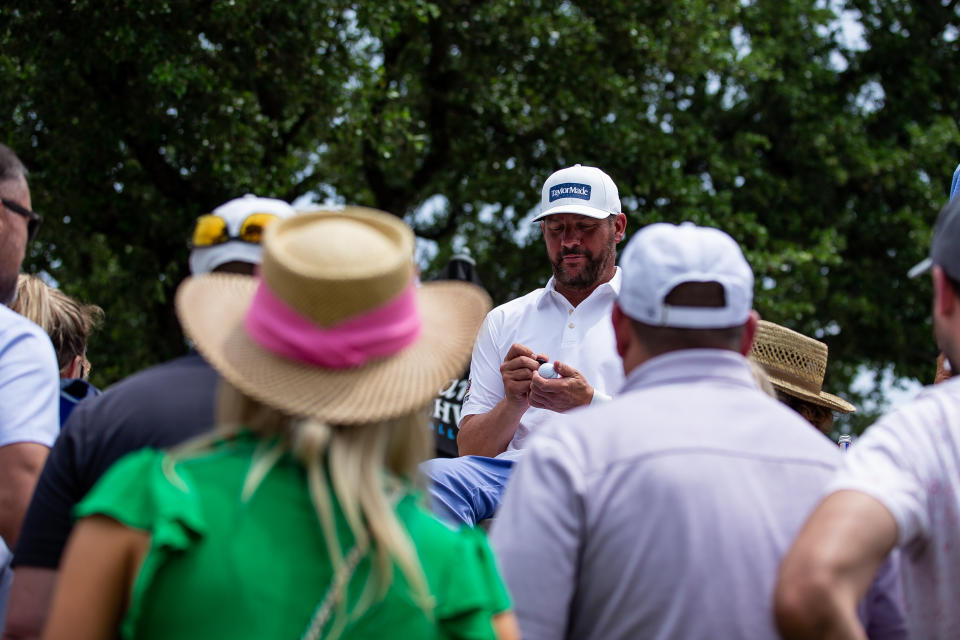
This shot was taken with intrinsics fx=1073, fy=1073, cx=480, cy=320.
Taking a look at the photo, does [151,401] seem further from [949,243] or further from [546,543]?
[949,243]

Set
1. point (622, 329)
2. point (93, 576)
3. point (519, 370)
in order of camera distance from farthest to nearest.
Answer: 1. point (519, 370)
2. point (622, 329)
3. point (93, 576)

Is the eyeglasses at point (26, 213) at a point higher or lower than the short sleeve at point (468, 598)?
Answer: higher

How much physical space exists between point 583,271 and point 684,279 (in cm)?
227

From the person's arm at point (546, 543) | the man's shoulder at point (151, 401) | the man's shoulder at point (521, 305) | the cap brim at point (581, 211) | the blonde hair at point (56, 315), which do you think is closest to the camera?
the person's arm at point (546, 543)

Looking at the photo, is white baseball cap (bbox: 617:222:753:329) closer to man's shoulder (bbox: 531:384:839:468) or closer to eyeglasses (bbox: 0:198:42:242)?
man's shoulder (bbox: 531:384:839:468)

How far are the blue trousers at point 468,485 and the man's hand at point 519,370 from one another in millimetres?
298

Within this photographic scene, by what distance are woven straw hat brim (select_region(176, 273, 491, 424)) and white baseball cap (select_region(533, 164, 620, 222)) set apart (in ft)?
8.21

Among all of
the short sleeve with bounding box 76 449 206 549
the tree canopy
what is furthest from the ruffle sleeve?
the tree canopy

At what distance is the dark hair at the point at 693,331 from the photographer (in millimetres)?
2098

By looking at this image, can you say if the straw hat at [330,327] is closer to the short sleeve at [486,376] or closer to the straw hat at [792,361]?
the straw hat at [792,361]

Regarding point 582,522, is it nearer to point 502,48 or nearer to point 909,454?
point 909,454

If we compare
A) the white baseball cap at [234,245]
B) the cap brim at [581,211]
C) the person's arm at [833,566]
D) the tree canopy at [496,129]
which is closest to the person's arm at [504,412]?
the cap brim at [581,211]

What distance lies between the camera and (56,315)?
3496 mm

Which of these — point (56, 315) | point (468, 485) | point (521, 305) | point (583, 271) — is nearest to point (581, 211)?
point (583, 271)
